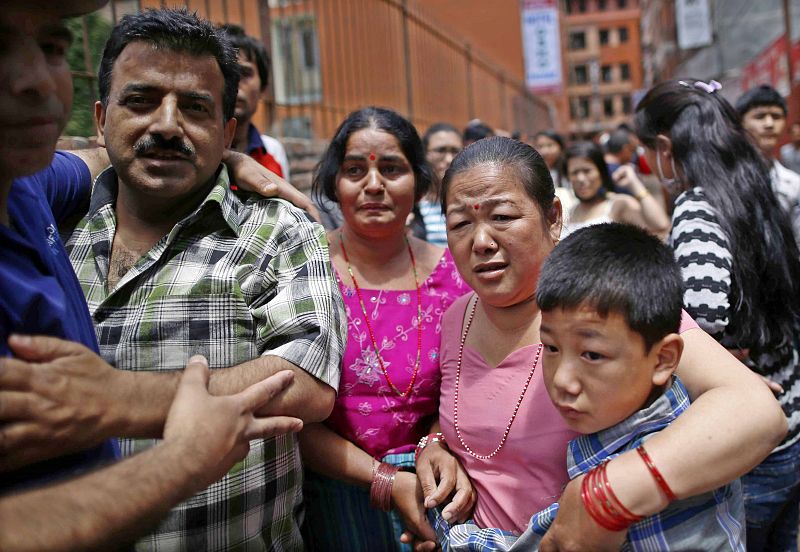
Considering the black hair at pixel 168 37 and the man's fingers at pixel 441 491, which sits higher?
the black hair at pixel 168 37

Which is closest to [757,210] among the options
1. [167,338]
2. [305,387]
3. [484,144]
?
[484,144]

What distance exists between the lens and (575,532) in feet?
4.79

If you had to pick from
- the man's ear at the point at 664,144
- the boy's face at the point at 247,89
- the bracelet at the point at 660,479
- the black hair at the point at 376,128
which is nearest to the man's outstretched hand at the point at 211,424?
the bracelet at the point at 660,479

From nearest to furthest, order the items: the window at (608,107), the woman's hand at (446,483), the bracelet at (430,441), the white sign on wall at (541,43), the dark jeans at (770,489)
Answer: the woman's hand at (446,483) → the bracelet at (430,441) → the dark jeans at (770,489) → the white sign on wall at (541,43) → the window at (608,107)

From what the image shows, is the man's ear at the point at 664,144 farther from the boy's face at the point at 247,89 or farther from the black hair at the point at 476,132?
the black hair at the point at 476,132

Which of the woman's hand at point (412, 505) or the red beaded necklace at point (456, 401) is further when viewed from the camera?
the woman's hand at point (412, 505)

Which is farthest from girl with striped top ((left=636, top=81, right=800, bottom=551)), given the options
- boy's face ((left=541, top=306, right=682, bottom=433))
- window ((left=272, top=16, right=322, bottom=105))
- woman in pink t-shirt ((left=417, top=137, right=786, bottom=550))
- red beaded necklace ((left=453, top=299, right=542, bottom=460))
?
window ((left=272, top=16, right=322, bottom=105))

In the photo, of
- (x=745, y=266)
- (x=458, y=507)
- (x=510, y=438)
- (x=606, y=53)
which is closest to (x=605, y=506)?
(x=510, y=438)

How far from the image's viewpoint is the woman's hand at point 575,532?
144cm

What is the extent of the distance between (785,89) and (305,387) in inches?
491

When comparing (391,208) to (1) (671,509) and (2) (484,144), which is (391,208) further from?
(1) (671,509)

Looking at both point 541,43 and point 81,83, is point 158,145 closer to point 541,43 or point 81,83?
point 81,83

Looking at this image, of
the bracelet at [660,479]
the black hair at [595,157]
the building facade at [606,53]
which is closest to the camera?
the bracelet at [660,479]

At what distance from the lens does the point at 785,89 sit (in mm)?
11688
